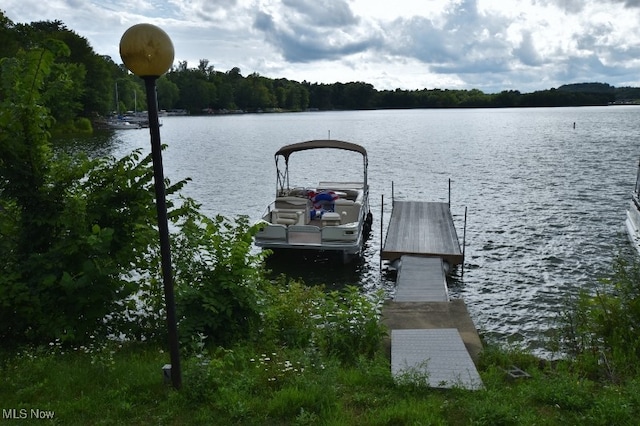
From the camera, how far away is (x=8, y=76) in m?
6.95

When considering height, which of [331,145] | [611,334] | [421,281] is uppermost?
[331,145]

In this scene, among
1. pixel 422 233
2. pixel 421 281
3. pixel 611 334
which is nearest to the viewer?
pixel 611 334

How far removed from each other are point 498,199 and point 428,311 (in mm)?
20937

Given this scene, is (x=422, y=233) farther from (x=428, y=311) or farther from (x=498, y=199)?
(x=498, y=199)

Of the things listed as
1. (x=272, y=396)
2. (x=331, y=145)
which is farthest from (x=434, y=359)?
(x=331, y=145)

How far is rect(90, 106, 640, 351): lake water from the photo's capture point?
1591 centimetres

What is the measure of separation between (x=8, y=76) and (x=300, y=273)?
11894 millimetres

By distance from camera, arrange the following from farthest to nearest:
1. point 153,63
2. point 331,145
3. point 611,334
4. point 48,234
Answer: point 331,145, point 611,334, point 48,234, point 153,63

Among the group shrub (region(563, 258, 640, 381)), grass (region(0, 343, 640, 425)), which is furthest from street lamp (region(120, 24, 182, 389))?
shrub (region(563, 258, 640, 381))

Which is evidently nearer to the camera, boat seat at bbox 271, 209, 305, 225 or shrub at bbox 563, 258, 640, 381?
shrub at bbox 563, 258, 640, 381

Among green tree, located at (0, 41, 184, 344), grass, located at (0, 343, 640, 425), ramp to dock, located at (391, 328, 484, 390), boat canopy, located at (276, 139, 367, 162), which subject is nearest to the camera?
grass, located at (0, 343, 640, 425)

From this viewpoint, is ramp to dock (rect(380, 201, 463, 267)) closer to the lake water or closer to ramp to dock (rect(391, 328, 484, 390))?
the lake water

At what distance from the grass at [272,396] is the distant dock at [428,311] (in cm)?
66

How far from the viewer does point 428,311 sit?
36.7 ft
